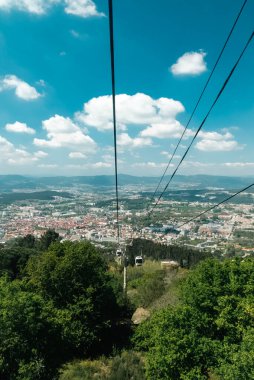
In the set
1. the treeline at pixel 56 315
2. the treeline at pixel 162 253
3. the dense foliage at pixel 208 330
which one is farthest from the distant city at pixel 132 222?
the dense foliage at pixel 208 330

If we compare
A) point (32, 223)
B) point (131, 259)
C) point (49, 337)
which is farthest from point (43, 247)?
point (32, 223)

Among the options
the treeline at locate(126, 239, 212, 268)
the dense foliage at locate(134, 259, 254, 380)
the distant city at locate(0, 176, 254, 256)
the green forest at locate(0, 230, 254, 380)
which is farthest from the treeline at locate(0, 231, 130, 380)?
the distant city at locate(0, 176, 254, 256)

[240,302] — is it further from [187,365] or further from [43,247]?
[43,247]

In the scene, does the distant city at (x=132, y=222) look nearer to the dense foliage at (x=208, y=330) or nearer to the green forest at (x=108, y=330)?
the green forest at (x=108, y=330)

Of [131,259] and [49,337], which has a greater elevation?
[49,337]

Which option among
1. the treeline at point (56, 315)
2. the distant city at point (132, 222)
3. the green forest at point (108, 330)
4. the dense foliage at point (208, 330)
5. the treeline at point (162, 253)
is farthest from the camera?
the distant city at point (132, 222)

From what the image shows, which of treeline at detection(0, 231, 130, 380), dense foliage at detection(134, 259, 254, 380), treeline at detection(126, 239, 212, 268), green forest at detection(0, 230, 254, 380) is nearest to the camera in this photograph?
dense foliage at detection(134, 259, 254, 380)

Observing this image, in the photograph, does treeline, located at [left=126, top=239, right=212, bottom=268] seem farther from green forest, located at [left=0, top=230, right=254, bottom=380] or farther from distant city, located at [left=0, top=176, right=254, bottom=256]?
green forest, located at [left=0, top=230, right=254, bottom=380]
